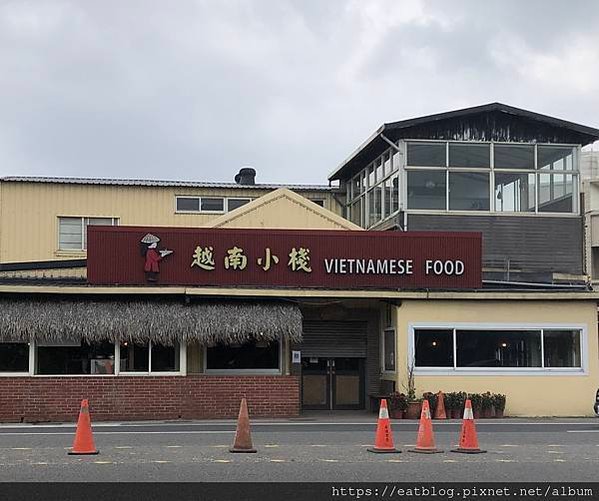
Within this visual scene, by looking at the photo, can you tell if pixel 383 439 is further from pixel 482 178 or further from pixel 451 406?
pixel 482 178

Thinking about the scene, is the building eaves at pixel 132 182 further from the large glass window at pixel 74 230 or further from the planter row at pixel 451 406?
the planter row at pixel 451 406

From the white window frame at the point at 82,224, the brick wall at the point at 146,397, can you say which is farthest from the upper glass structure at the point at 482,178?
the white window frame at the point at 82,224

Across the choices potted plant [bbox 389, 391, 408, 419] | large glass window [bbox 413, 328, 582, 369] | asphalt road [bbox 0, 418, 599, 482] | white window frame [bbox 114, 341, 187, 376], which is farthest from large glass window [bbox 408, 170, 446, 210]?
asphalt road [bbox 0, 418, 599, 482]

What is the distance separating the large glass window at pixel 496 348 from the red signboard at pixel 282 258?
4.10 ft

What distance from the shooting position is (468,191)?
1126 inches

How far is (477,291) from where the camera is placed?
24297 mm

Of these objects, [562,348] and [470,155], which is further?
[470,155]

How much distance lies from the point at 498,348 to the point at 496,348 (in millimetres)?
50

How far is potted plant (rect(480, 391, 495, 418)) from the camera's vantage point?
76.7ft

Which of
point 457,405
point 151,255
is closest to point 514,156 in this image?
point 457,405

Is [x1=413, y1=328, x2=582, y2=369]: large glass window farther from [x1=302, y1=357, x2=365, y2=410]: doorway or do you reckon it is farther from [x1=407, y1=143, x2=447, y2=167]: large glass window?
[x1=407, y1=143, x2=447, y2=167]: large glass window

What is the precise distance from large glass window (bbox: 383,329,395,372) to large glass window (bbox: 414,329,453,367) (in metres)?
0.81

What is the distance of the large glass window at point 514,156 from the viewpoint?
28859 millimetres
